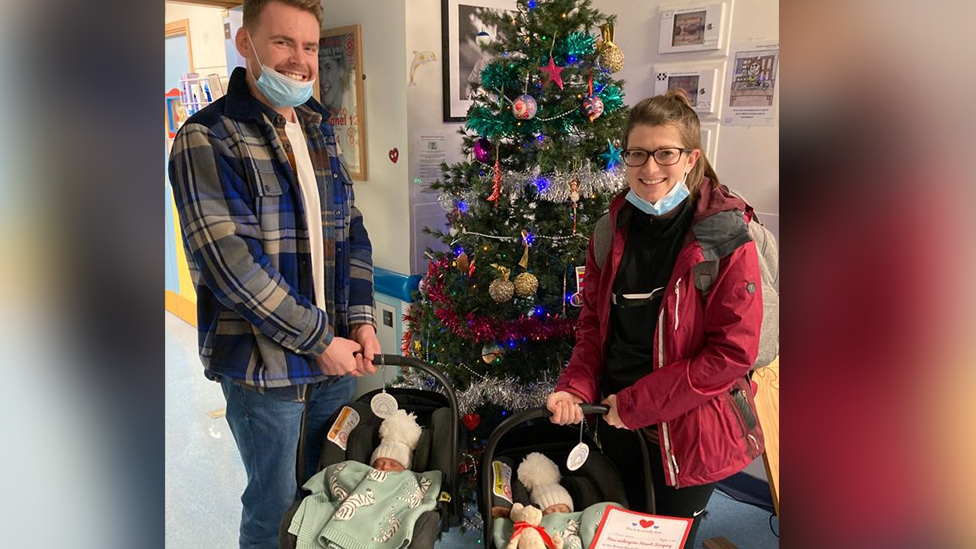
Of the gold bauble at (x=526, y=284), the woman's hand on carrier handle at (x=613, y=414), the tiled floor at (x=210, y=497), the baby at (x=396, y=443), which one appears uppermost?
the gold bauble at (x=526, y=284)

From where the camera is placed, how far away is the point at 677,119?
165cm

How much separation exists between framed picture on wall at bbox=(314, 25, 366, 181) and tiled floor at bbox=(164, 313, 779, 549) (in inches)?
52.0

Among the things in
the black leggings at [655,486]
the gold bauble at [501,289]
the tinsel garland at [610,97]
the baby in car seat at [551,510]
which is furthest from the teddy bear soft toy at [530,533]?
the tinsel garland at [610,97]

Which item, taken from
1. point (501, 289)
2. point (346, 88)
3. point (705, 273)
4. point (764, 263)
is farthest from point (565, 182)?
point (346, 88)

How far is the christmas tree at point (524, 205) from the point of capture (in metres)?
2.47

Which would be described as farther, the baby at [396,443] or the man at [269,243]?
the baby at [396,443]

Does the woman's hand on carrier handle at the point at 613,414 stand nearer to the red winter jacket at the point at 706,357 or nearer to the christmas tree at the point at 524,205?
the red winter jacket at the point at 706,357

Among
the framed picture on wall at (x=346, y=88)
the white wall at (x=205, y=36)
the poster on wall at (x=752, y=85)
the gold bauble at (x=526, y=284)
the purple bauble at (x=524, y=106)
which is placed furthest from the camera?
the white wall at (x=205, y=36)

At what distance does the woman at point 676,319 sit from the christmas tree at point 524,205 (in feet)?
2.38

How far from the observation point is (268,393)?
170 centimetres

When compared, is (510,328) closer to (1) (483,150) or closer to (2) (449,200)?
(2) (449,200)

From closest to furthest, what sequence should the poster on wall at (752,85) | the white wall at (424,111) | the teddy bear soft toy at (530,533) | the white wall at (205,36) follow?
the teddy bear soft toy at (530,533), the poster on wall at (752,85), the white wall at (424,111), the white wall at (205,36)
